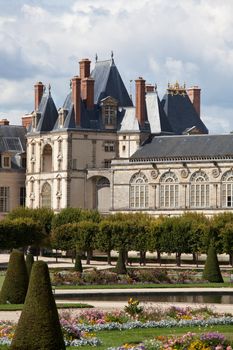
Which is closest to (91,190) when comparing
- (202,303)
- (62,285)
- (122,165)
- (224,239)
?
(122,165)

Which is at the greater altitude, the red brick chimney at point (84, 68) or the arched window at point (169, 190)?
the red brick chimney at point (84, 68)

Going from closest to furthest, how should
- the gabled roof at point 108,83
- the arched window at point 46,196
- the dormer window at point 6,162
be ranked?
the arched window at point 46,196
the gabled roof at point 108,83
the dormer window at point 6,162

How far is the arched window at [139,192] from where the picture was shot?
84.4m

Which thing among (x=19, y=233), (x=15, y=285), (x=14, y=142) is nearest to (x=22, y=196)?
(x=14, y=142)

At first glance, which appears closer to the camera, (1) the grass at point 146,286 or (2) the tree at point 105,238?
(1) the grass at point 146,286

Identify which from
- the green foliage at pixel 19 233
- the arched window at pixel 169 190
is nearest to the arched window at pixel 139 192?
the arched window at pixel 169 190

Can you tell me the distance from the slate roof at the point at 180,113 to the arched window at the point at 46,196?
1025 cm

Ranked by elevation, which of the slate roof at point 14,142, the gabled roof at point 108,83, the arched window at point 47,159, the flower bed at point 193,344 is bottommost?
the flower bed at point 193,344

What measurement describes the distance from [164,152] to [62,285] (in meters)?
39.9

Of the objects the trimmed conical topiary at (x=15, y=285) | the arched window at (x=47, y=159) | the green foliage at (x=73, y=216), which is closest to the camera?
the trimmed conical topiary at (x=15, y=285)

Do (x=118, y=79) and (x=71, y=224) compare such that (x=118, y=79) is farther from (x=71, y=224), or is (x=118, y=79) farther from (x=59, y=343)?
(x=59, y=343)

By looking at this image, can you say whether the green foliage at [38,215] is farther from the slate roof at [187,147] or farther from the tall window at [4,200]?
the tall window at [4,200]

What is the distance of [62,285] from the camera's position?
4488 cm

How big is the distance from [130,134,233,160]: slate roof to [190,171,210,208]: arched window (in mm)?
1406
